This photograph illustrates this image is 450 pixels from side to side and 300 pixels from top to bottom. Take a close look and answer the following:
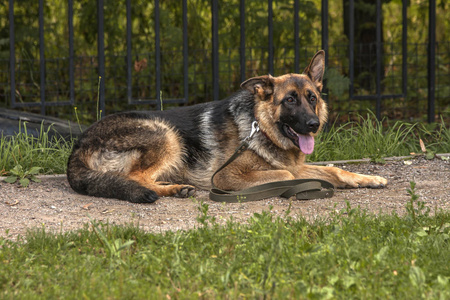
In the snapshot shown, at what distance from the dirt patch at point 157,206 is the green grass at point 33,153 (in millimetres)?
318

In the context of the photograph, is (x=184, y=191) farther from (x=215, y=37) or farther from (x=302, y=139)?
(x=215, y=37)

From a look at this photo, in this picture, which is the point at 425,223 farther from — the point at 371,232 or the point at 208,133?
the point at 208,133

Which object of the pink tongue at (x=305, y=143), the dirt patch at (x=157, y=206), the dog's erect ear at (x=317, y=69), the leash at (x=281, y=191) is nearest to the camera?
the dirt patch at (x=157, y=206)

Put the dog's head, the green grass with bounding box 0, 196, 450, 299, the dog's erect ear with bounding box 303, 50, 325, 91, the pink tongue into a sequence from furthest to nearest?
the dog's erect ear with bounding box 303, 50, 325, 91 → the pink tongue → the dog's head → the green grass with bounding box 0, 196, 450, 299

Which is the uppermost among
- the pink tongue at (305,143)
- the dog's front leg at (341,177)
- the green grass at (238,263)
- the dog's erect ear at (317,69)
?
the dog's erect ear at (317,69)

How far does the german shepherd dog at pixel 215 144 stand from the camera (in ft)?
16.9

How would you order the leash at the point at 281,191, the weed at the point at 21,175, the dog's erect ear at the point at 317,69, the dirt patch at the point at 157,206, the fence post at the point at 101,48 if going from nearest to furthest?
the dirt patch at the point at 157,206, the leash at the point at 281,191, the dog's erect ear at the point at 317,69, the weed at the point at 21,175, the fence post at the point at 101,48

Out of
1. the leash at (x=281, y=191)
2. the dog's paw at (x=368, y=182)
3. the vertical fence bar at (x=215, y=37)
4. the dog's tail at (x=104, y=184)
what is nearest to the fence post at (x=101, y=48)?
the vertical fence bar at (x=215, y=37)

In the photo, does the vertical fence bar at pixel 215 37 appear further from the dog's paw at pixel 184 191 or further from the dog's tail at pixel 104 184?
the dog's tail at pixel 104 184

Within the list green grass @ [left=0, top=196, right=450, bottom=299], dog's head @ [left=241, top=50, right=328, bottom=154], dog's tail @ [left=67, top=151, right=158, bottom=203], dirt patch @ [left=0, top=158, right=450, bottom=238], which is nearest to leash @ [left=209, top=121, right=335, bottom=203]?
dirt patch @ [left=0, top=158, right=450, bottom=238]

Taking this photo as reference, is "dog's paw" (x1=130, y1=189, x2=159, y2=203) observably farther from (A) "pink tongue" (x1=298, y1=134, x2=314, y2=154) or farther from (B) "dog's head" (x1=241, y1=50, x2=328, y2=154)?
(A) "pink tongue" (x1=298, y1=134, x2=314, y2=154)

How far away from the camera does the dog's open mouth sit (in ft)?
17.1

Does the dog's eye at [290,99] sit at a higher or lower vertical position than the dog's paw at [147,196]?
higher

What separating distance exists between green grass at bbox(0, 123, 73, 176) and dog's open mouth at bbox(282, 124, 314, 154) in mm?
2457
